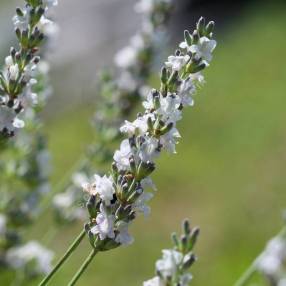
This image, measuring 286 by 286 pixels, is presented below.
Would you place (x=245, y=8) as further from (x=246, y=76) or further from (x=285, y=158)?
(x=285, y=158)

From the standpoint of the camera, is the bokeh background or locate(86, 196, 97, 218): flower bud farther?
the bokeh background

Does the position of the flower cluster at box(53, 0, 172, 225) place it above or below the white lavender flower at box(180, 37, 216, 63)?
above

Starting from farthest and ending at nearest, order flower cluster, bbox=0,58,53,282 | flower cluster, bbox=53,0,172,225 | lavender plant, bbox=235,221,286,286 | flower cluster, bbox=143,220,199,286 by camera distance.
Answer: flower cluster, bbox=53,0,172,225 < flower cluster, bbox=0,58,53,282 < lavender plant, bbox=235,221,286,286 < flower cluster, bbox=143,220,199,286

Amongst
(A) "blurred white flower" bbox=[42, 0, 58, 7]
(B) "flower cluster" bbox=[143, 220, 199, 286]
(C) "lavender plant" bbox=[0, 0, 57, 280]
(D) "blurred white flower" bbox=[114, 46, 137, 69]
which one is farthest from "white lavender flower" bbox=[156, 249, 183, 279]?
(D) "blurred white flower" bbox=[114, 46, 137, 69]

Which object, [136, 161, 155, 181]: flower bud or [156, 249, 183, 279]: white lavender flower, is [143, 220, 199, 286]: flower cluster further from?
[136, 161, 155, 181]: flower bud

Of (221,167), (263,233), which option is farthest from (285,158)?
(263,233)
